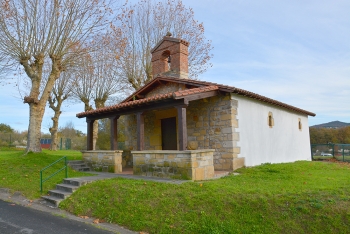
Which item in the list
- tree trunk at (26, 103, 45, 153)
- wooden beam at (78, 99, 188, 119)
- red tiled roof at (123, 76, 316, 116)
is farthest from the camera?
tree trunk at (26, 103, 45, 153)

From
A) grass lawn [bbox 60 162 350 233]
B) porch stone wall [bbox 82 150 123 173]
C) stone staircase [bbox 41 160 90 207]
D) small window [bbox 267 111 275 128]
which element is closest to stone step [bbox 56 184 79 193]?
stone staircase [bbox 41 160 90 207]

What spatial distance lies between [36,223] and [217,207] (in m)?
3.74

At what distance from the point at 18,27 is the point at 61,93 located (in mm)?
10827

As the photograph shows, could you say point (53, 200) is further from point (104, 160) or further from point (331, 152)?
point (331, 152)

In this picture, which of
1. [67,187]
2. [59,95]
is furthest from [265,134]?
[59,95]

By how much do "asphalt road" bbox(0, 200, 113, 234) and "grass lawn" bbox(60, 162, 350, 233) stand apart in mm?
526

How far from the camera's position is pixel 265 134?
36.2 ft

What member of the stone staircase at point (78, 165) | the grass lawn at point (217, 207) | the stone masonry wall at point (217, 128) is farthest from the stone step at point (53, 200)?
the stone masonry wall at point (217, 128)

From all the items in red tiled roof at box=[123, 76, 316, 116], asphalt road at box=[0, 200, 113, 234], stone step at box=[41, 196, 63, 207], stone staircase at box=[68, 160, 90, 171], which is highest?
red tiled roof at box=[123, 76, 316, 116]

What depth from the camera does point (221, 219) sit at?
5082mm

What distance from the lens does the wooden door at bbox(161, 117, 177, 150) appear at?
11.5m

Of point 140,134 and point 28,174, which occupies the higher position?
point 140,134

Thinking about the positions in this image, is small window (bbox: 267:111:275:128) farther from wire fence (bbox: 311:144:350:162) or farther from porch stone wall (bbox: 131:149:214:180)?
wire fence (bbox: 311:144:350:162)

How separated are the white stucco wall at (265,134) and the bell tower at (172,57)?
10.2ft
